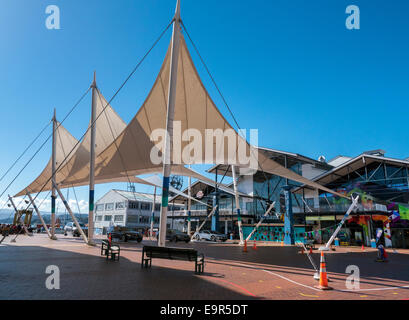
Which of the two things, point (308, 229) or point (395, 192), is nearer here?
point (395, 192)

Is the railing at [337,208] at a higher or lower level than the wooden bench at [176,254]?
higher

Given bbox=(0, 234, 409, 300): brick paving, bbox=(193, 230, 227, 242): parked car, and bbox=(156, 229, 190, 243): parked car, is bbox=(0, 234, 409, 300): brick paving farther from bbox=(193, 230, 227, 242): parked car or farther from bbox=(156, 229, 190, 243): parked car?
bbox=(193, 230, 227, 242): parked car

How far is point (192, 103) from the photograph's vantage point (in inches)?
566

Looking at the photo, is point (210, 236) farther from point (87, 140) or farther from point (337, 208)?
point (87, 140)

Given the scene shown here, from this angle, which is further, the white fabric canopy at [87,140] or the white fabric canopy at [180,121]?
the white fabric canopy at [87,140]

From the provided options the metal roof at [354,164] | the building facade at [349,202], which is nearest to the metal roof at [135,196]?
the building facade at [349,202]

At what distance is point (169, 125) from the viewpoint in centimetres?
1143

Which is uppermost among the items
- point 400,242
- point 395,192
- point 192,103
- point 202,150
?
point 192,103

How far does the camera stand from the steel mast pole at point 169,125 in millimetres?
11070

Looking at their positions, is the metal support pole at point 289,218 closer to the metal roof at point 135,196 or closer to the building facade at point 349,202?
→ the building facade at point 349,202

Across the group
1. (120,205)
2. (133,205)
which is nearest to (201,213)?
(133,205)
